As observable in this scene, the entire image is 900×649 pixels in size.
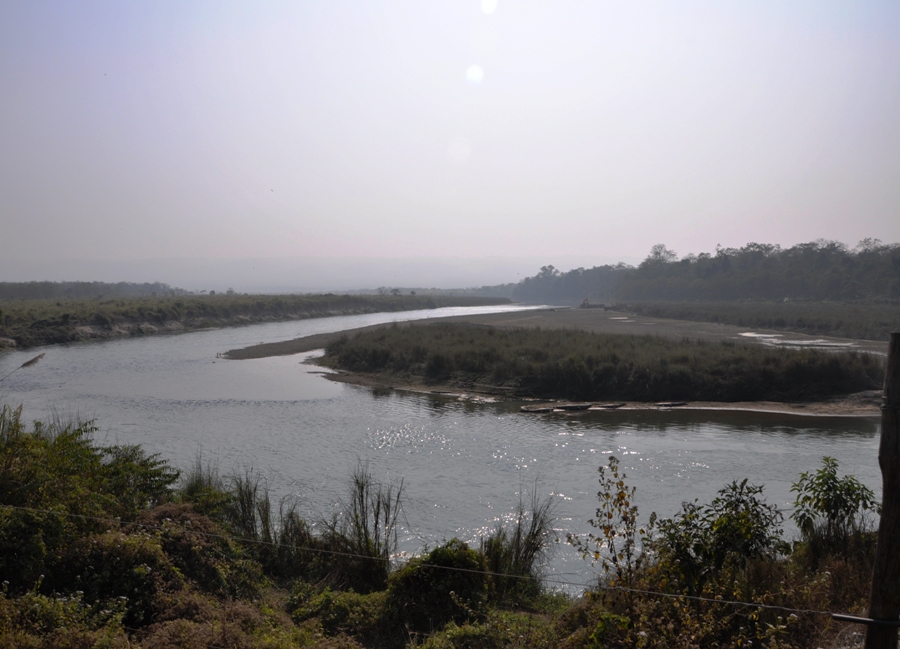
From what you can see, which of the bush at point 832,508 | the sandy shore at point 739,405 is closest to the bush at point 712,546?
the bush at point 832,508

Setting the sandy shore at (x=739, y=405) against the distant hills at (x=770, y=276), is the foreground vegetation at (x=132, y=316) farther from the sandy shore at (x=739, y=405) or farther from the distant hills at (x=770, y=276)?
the distant hills at (x=770, y=276)

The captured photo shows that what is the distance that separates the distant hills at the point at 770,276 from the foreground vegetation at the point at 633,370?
61731 mm

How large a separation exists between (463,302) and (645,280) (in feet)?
138

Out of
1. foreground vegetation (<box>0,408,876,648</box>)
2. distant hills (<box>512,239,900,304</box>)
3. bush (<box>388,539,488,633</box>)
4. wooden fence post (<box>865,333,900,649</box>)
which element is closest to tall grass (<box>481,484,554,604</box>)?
foreground vegetation (<box>0,408,876,648</box>)

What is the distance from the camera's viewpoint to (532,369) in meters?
28.0

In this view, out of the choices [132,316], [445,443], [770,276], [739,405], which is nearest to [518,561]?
[445,443]

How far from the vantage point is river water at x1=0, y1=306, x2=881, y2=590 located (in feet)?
42.4

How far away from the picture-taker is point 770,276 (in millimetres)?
106938

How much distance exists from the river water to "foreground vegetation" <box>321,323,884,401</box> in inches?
99.5

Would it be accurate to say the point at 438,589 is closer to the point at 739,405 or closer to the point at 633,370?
the point at 739,405

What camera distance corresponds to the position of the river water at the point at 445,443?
42.4 feet

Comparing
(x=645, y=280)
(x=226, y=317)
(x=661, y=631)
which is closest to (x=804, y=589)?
(x=661, y=631)

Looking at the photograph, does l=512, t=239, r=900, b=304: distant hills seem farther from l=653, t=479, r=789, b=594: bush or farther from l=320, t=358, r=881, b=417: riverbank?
l=653, t=479, r=789, b=594: bush

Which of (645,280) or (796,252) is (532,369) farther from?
(645,280)
